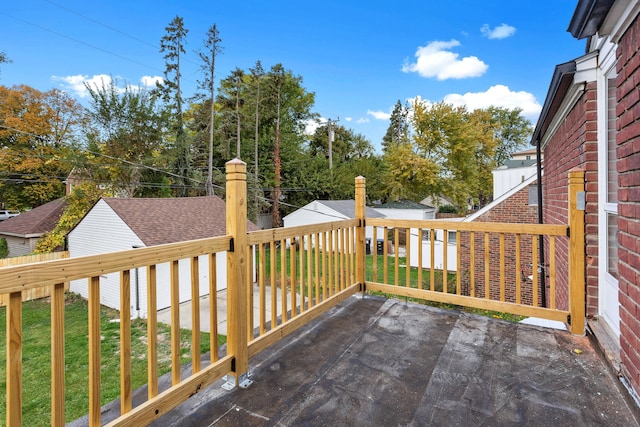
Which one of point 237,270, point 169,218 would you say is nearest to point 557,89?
point 237,270

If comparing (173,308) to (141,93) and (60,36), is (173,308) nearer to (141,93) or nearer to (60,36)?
(141,93)

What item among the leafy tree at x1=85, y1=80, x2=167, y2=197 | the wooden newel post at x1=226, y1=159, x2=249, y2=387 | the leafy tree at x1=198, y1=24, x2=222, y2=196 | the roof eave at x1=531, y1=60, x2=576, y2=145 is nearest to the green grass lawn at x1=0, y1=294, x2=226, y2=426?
the wooden newel post at x1=226, y1=159, x2=249, y2=387

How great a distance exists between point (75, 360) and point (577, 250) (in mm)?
8501

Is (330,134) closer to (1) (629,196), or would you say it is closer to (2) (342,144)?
(2) (342,144)

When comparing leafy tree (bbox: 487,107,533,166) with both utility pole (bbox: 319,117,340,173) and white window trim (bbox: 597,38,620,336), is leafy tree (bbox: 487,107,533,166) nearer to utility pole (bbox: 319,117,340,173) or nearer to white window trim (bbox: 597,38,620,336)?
utility pole (bbox: 319,117,340,173)

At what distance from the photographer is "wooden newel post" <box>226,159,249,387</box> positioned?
1945mm

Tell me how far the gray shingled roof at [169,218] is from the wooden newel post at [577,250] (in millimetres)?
8684

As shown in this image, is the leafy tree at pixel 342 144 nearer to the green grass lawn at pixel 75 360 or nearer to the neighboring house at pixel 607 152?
the green grass lawn at pixel 75 360

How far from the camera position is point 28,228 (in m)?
14.4

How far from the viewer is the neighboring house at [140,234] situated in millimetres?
9172

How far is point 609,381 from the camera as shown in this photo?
1.91 metres

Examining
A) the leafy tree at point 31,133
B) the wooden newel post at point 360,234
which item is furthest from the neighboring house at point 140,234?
the leafy tree at point 31,133

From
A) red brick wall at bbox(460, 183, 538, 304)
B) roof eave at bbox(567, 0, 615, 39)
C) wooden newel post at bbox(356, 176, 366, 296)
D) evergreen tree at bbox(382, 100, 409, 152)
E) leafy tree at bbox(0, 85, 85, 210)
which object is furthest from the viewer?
evergreen tree at bbox(382, 100, 409, 152)

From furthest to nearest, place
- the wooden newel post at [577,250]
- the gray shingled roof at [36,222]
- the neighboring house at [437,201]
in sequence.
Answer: the neighboring house at [437,201] → the gray shingled roof at [36,222] → the wooden newel post at [577,250]
